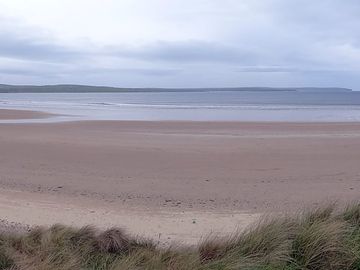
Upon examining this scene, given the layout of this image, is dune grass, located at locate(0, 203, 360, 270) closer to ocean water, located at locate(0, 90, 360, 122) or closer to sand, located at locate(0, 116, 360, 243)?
sand, located at locate(0, 116, 360, 243)

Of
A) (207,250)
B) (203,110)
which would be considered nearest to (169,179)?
(207,250)

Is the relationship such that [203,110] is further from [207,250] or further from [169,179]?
[207,250]

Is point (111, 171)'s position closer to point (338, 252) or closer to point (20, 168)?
point (20, 168)

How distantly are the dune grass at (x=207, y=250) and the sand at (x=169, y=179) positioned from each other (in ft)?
5.69

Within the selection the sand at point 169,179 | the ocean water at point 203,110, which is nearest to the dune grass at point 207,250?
the sand at point 169,179

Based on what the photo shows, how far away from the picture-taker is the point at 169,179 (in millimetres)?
12516

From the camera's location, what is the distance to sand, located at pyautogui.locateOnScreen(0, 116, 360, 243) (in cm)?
862

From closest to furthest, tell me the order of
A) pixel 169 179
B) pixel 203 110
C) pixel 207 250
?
pixel 207 250 < pixel 169 179 < pixel 203 110

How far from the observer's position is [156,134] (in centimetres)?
2391

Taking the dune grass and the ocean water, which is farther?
the ocean water

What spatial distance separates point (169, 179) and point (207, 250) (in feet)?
24.4

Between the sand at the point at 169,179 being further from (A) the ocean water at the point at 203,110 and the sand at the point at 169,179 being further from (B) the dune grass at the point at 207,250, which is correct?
(A) the ocean water at the point at 203,110

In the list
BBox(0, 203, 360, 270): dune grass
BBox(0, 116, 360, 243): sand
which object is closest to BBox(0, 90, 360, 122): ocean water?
BBox(0, 116, 360, 243): sand

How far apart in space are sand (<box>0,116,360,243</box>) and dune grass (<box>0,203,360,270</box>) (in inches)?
68.3
